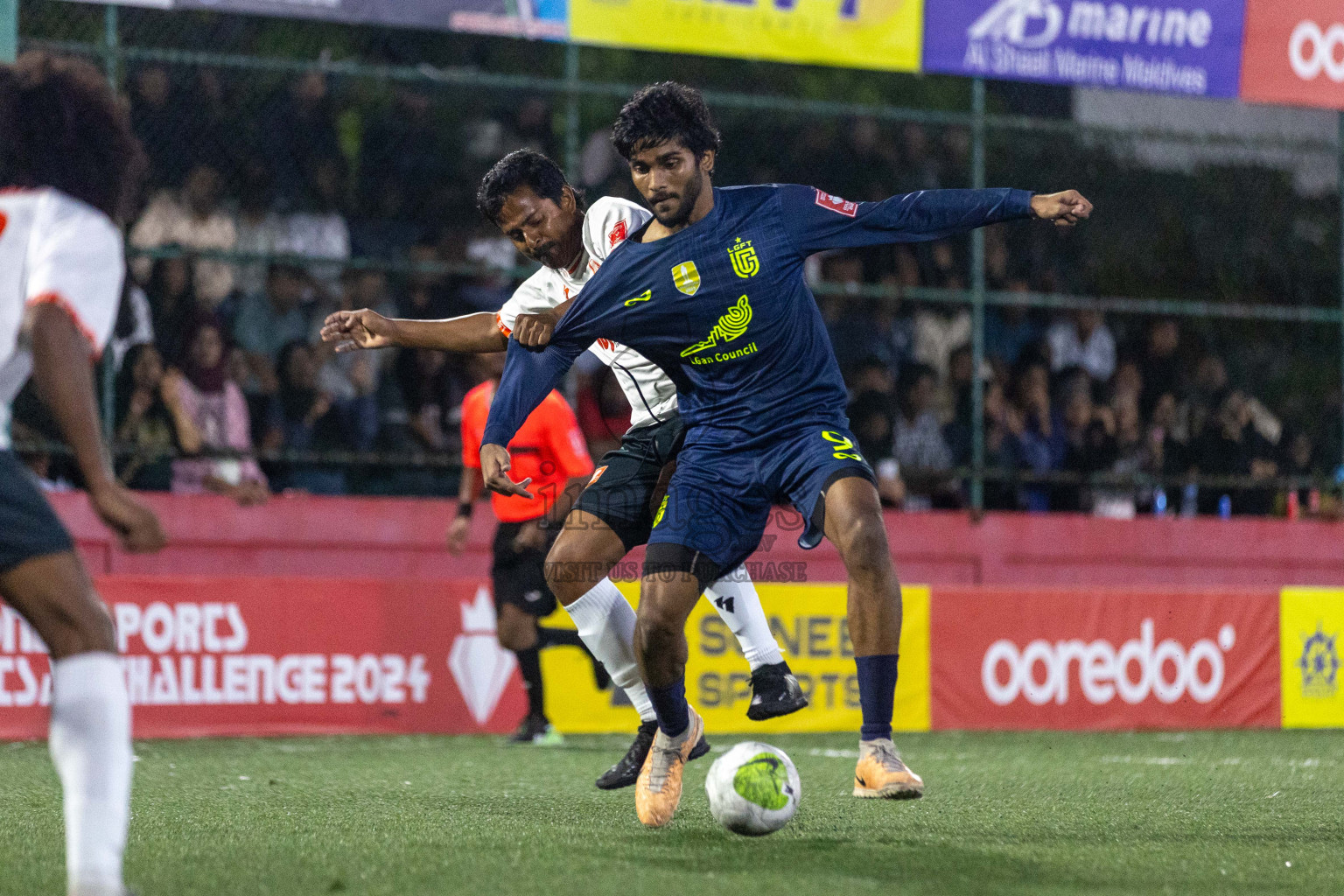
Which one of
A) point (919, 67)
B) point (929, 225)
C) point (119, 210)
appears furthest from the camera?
point (919, 67)

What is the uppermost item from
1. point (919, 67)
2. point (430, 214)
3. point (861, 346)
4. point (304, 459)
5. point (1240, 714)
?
point (919, 67)

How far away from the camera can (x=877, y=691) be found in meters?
4.96

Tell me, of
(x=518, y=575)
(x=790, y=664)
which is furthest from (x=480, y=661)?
(x=790, y=664)

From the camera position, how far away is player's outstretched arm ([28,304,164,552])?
3295 millimetres

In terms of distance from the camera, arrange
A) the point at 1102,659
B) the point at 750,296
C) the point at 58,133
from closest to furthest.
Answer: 1. the point at 58,133
2. the point at 750,296
3. the point at 1102,659

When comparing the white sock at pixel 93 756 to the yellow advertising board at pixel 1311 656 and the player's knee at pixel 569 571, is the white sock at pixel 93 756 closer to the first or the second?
the player's knee at pixel 569 571

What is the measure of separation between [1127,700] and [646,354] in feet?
20.5

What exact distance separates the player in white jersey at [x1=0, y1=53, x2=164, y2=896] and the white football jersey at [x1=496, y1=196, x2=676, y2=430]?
230 centimetres

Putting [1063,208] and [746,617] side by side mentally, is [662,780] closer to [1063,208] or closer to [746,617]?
[746,617]

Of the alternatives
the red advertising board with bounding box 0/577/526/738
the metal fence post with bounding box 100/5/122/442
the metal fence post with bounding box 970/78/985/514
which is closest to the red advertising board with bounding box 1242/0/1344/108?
the metal fence post with bounding box 970/78/985/514

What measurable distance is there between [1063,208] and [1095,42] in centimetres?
764

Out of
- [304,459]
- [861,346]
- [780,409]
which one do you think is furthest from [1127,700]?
[780,409]

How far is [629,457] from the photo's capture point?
5770 mm

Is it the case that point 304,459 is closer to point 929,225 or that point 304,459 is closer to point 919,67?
point 919,67
